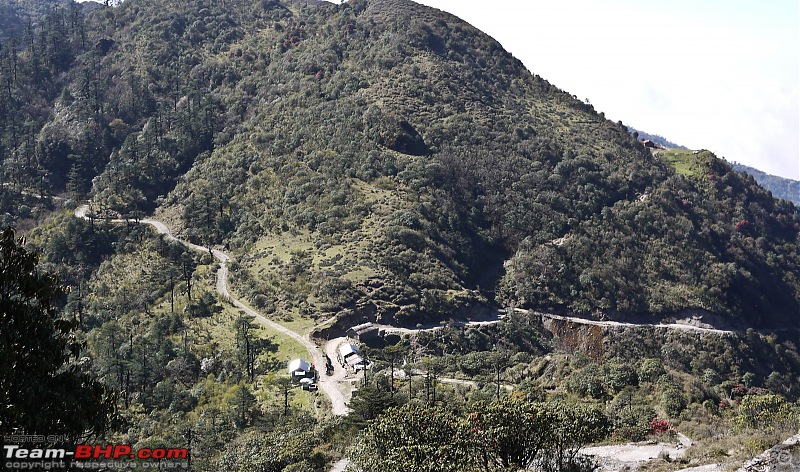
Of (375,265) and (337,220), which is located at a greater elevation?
(337,220)

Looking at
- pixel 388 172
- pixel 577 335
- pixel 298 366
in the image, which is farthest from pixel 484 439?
pixel 388 172

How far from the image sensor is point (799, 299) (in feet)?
244

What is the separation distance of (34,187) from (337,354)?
2585 inches

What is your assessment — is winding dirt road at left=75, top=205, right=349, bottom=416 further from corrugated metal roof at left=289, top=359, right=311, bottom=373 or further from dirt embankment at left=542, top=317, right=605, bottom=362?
dirt embankment at left=542, top=317, right=605, bottom=362

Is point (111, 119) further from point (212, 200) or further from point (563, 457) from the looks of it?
point (563, 457)

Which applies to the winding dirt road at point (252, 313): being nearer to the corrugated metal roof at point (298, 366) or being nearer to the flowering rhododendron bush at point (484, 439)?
the corrugated metal roof at point (298, 366)

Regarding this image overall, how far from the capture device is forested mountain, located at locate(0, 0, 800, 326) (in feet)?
217

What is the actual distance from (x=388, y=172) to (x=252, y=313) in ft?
90.6

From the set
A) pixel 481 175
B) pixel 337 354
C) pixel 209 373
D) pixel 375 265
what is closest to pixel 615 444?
pixel 337 354

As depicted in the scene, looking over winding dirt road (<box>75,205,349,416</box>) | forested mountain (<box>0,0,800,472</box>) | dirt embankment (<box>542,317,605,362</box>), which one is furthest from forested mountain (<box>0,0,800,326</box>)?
dirt embankment (<box>542,317,605,362</box>)

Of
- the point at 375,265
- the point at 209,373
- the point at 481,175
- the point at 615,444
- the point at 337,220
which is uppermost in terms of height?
the point at 481,175

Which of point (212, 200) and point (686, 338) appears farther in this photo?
point (212, 200)

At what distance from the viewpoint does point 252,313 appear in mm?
56406

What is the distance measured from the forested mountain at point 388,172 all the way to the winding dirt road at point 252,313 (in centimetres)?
175
